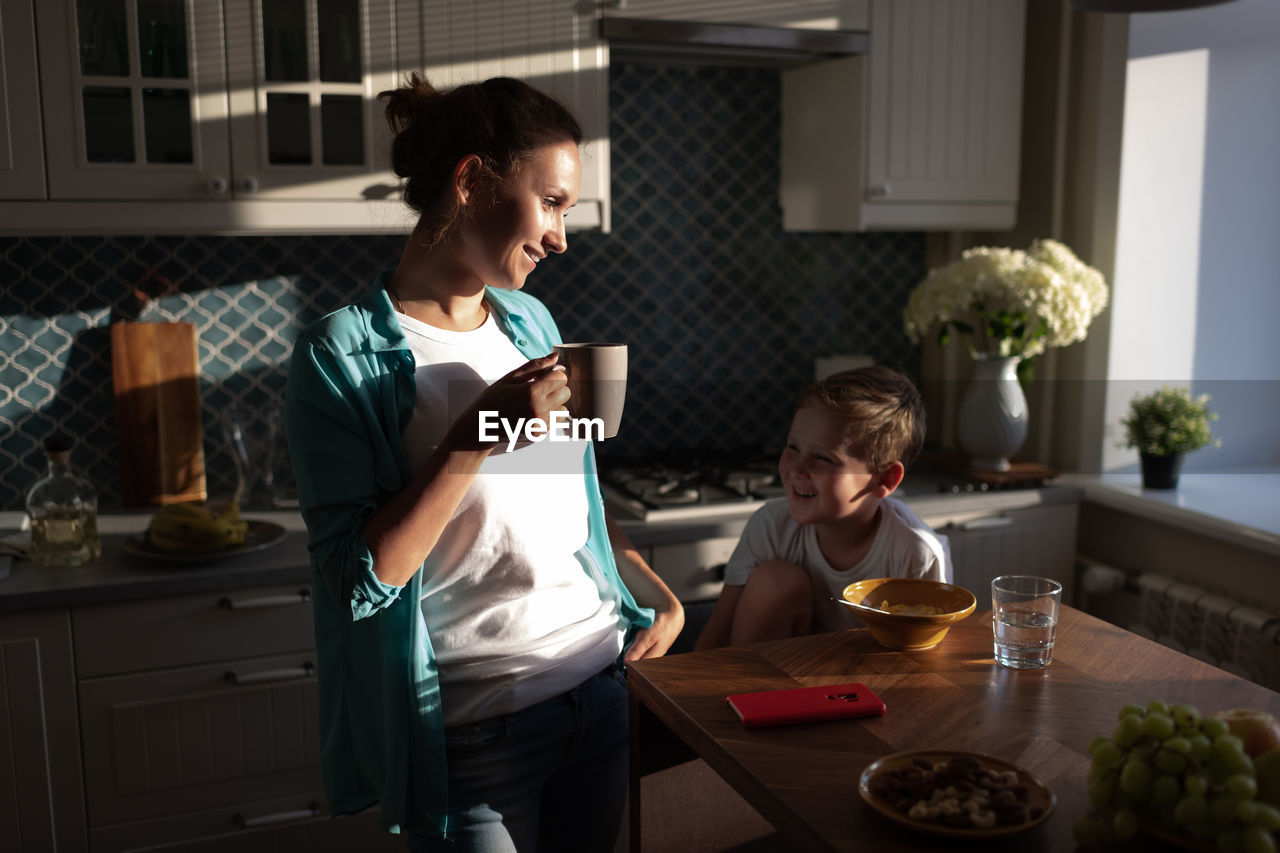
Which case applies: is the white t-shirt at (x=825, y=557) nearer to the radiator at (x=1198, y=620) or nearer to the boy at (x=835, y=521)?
the boy at (x=835, y=521)

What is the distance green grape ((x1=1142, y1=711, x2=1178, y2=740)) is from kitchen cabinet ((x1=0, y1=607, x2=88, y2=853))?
1.84 metres

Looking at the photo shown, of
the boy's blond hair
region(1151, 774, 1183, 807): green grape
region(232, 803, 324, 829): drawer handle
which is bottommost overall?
region(232, 803, 324, 829): drawer handle

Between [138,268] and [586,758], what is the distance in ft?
5.67

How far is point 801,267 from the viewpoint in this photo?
10.1 feet

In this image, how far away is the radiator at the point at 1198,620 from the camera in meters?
2.32

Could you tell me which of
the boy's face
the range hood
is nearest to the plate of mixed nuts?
the boy's face

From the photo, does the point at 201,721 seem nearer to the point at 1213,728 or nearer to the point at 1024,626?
the point at 1024,626

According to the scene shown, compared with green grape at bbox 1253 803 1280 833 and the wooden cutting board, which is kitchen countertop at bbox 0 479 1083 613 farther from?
green grape at bbox 1253 803 1280 833

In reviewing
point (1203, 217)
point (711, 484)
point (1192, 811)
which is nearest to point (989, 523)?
point (711, 484)

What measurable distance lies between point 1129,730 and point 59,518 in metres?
1.93

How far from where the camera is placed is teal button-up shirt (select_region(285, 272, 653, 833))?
1.20m

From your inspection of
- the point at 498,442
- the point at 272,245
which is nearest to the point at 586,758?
the point at 498,442

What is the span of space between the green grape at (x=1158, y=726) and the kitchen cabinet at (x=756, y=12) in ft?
6.25

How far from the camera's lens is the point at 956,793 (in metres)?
0.95
